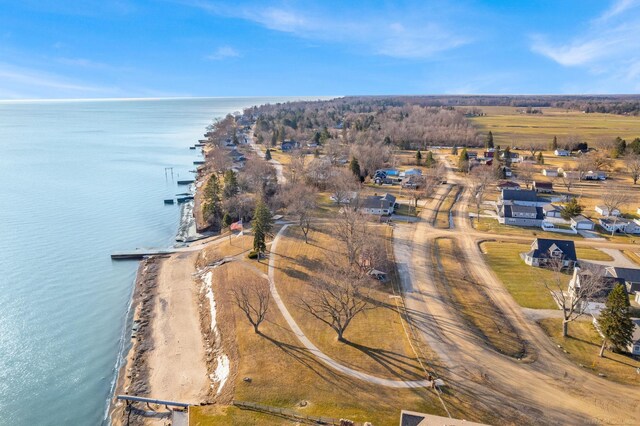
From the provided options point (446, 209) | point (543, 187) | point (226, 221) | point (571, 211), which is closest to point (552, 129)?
point (543, 187)

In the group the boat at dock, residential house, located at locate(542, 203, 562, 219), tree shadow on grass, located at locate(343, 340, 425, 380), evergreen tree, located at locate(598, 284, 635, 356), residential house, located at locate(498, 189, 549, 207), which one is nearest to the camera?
tree shadow on grass, located at locate(343, 340, 425, 380)

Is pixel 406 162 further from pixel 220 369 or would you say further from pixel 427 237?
pixel 220 369

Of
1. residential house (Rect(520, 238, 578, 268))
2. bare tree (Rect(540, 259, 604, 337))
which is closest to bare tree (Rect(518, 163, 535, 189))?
residential house (Rect(520, 238, 578, 268))

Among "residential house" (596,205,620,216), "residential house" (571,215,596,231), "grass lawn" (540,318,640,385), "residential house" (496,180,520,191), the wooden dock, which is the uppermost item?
"residential house" (496,180,520,191)

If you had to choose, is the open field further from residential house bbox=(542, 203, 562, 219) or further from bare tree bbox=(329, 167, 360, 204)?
bare tree bbox=(329, 167, 360, 204)

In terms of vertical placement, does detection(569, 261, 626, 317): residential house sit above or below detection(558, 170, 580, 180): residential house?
below

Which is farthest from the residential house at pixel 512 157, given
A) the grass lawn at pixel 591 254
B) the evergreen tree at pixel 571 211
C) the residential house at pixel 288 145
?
the residential house at pixel 288 145

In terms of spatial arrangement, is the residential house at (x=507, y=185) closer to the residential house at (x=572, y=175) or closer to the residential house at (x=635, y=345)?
the residential house at (x=572, y=175)
